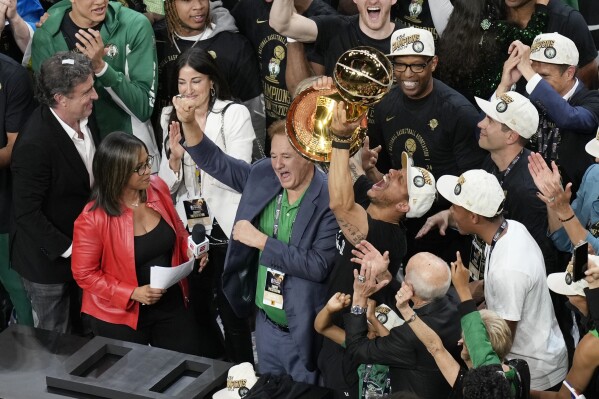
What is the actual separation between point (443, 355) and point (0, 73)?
3.43m

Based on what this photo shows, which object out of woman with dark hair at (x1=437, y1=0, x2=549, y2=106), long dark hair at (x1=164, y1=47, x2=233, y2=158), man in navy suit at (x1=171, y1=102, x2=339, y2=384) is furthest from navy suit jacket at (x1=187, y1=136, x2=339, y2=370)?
woman with dark hair at (x1=437, y1=0, x2=549, y2=106)

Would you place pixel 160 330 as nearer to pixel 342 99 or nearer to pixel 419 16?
pixel 342 99

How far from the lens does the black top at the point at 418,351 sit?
200 inches

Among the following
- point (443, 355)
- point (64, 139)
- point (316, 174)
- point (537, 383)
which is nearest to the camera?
point (443, 355)

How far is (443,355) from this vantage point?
495 centimetres

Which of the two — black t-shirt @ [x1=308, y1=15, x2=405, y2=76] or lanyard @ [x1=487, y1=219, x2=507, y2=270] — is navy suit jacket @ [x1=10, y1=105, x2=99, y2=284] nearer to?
black t-shirt @ [x1=308, y1=15, x2=405, y2=76]

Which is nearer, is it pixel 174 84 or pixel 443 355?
pixel 443 355

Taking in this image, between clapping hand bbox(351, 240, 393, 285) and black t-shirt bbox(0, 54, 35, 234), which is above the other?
clapping hand bbox(351, 240, 393, 285)

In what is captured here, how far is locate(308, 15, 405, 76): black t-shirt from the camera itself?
280 inches

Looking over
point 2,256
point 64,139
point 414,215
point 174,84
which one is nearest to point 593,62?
point 414,215

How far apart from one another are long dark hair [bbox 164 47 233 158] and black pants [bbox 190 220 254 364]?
2.44ft

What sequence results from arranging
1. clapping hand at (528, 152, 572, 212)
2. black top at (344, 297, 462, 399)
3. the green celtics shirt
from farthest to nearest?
the green celtics shirt, clapping hand at (528, 152, 572, 212), black top at (344, 297, 462, 399)

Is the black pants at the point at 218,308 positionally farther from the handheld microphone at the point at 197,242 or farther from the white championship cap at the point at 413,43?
the white championship cap at the point at 413,43

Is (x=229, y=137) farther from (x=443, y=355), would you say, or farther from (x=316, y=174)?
(x=443, y=355)
